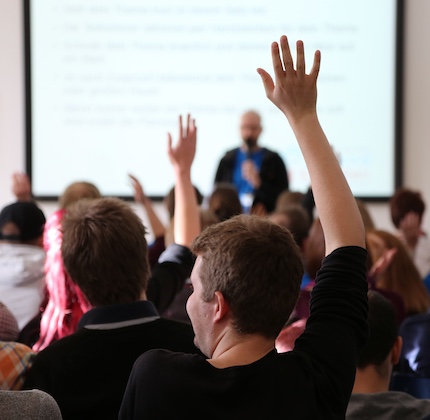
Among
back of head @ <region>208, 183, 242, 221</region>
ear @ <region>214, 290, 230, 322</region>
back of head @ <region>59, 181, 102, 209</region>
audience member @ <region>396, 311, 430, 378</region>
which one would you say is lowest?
audience member @ <region>396, 311, 430, 378</region>

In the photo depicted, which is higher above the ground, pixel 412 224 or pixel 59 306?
pixel 59 306

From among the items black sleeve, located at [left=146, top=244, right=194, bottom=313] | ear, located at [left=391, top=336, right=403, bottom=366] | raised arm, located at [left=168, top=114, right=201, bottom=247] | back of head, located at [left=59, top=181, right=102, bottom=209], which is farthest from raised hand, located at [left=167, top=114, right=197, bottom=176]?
back of head, located at [left=59, top=181, right=102, bottom=209]

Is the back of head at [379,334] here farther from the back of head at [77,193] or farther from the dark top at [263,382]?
the back of head at [77,193]

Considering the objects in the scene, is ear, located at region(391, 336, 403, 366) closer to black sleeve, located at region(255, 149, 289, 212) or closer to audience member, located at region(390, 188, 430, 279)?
audience member, located at region(390, 188, 430, 279)

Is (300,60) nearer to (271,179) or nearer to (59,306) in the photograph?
(59,306)

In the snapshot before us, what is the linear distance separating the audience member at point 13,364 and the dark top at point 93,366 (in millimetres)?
38

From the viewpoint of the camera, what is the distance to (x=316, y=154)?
1408 millimetres

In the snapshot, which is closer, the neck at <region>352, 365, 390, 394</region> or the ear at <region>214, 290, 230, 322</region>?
the ear at <region>214, 290, 230, 322</region>

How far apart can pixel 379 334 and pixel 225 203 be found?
2306 mm

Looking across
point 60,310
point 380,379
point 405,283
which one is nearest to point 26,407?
point 60,310

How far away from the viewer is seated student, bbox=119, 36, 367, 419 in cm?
123

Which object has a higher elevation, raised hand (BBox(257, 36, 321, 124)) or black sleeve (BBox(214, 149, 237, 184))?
raised hand (BBox(257, 36, 321, 124))

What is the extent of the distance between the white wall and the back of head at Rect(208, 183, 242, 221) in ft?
11.2

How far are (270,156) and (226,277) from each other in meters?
5.26
